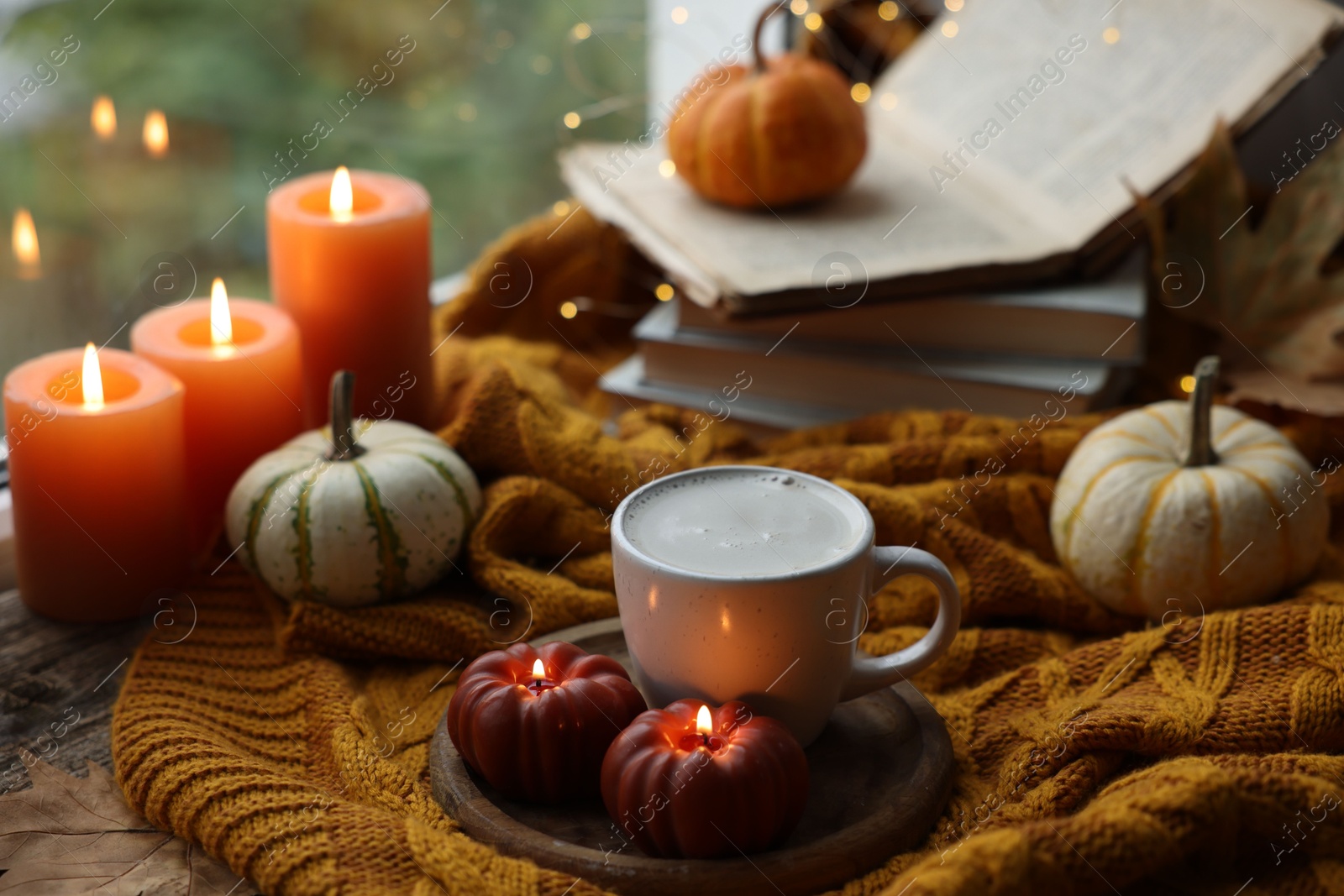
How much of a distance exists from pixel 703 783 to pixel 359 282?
0.54m

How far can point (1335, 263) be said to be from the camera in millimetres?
1117

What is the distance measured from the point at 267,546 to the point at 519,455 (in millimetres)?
198

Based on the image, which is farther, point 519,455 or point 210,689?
point 519,455

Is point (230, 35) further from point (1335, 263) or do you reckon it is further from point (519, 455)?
point (1335, 263)

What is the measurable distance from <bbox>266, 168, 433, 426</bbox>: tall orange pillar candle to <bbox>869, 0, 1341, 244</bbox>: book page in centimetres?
52

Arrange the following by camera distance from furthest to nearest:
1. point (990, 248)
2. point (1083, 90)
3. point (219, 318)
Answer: point (1083, 90) < point (990, 248) < point (219, 318)

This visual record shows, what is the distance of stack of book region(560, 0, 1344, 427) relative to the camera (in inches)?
40.1

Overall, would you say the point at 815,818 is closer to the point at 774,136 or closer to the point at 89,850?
the point at 89,850

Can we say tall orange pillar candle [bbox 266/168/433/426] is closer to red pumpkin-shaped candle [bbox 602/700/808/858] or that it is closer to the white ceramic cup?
the white ceramic cup

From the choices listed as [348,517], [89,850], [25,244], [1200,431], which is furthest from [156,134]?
[1200,431]

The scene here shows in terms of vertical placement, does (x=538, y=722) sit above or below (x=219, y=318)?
below

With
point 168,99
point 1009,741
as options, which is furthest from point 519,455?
point 168,99

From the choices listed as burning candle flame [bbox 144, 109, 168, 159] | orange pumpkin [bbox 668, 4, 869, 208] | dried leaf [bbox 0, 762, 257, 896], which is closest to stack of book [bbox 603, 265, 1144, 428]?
orange pumpkin [bbox 668, 4, 869, 208]

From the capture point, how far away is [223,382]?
0.89 m
